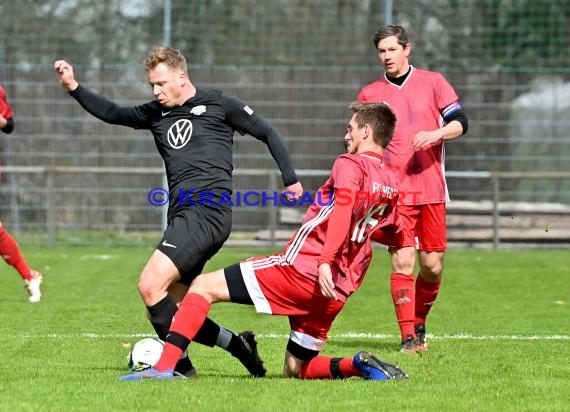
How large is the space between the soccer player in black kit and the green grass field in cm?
42

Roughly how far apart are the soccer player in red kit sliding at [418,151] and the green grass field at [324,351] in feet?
1.81

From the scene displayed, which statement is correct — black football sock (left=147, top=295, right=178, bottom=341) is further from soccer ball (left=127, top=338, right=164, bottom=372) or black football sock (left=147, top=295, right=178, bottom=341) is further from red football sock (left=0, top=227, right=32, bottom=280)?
red football sock (left=0, top=227, right=32, bottom=280)

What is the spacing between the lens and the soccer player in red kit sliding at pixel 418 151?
26.0ft

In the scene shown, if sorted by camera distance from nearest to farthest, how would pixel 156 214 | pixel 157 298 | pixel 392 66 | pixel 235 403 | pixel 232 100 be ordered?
1. pixel 235 403
2. pixel 157 298
3. pixel 232 100
4. pixel 392 66
5. pixel 156 214

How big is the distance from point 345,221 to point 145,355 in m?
1.40

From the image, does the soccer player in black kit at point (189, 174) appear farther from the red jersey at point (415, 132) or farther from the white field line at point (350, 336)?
the white field line at point (350, 336)

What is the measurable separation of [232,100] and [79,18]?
11.4 m

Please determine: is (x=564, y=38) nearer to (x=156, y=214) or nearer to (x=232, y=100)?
(x=156, y=214)

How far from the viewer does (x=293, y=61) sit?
17484 millimetres

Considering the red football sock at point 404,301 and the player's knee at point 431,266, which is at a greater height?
the player's knee at point 431,266

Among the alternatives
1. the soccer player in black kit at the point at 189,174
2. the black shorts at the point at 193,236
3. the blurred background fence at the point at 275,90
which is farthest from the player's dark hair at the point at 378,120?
the blurred background fence at the point at 275,90

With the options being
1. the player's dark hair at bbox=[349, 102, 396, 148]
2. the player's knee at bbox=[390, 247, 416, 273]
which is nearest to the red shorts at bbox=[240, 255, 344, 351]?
the player's dark hair at bbox=[349, 102, 396, 148]

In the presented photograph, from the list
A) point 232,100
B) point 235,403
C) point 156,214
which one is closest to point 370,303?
point 232,100

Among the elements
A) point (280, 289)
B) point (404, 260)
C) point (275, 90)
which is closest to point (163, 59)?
point (280, 289)
